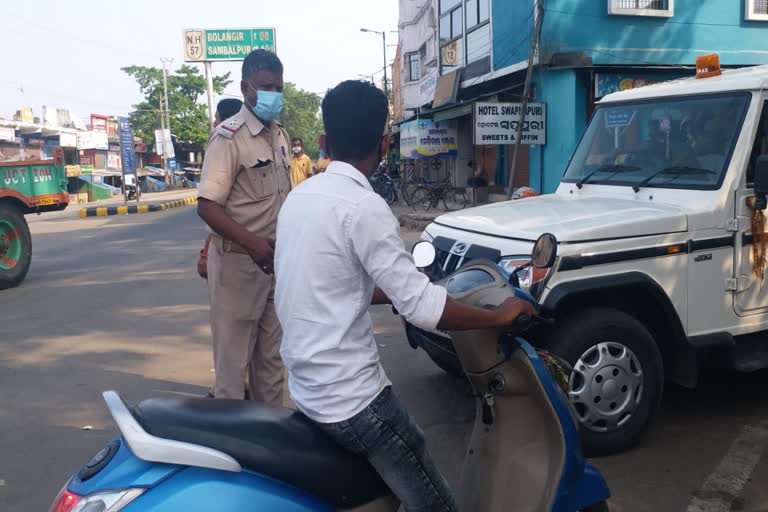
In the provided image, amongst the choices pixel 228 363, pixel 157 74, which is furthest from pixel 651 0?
pixel 157 74

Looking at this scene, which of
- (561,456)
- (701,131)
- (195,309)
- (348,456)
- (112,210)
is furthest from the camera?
(112,210)

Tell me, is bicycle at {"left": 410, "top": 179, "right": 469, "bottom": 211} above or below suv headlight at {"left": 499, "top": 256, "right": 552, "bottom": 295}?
below

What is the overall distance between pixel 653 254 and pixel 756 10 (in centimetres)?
1466

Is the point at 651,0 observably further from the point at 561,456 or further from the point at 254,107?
the point at 561,456

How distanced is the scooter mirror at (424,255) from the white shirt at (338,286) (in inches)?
16.8

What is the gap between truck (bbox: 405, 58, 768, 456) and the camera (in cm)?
370

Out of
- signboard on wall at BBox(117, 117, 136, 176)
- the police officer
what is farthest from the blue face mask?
signboard on wall at BBox(117, 117, 136, 176)

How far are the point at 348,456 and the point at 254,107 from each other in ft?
6.72

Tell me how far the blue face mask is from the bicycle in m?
16.8

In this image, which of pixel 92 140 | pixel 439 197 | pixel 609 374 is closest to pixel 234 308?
pixel 609 374

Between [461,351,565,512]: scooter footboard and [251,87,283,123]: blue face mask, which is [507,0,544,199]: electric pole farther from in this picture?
[461,351,565,512]: scooter footboard

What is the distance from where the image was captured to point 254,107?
11.7 ft

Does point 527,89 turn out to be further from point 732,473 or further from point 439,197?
point 732,473

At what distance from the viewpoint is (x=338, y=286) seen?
1976 mm
